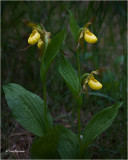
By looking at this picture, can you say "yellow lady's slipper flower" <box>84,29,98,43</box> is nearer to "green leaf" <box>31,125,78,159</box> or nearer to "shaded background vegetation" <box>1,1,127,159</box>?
"shaded background vegetation" <box>1,1,127,159</box>

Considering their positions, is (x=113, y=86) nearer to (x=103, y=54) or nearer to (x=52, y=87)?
(x=52, y=87)

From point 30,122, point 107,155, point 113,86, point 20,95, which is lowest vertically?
point 107,155

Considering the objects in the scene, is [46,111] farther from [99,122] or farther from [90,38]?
[90,38]

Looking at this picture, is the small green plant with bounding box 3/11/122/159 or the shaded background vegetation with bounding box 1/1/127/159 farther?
the shaded background vegetation with bounding box 1/1/127/159

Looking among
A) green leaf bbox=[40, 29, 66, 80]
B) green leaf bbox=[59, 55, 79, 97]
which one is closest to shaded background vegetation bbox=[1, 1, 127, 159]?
green leaf bbox=[59, 55, 79, 97]

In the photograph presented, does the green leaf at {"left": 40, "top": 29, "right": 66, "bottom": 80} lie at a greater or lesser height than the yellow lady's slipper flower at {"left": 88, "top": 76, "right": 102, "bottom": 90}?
greater

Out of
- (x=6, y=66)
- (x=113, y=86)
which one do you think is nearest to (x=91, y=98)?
(x=113, y=86)

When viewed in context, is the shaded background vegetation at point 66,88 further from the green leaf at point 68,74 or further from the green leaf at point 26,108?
the green leaf at point 26,108
